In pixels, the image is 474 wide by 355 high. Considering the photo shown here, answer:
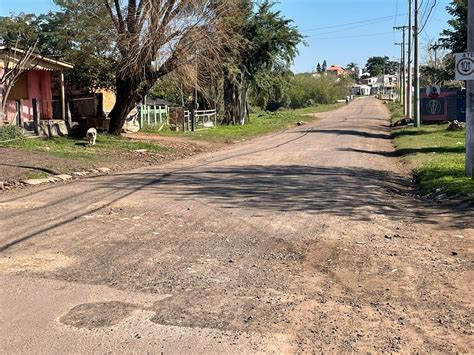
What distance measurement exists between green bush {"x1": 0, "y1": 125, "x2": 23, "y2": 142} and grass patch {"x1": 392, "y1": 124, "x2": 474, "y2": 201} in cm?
1360

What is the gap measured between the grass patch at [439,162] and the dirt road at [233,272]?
0.94 metres

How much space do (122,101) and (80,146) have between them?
4.28 meters

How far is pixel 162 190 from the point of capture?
40.8ft

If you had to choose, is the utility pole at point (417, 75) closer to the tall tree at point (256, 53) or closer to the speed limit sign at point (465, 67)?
the tall tree at point (256, 53)

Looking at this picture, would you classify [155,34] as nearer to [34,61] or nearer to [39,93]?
[34,61]

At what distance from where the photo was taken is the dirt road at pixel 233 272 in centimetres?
457

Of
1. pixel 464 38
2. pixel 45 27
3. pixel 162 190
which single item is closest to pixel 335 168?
pixel 162 190

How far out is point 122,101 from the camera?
25.7 m


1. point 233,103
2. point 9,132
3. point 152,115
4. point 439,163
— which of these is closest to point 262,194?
point 439,163

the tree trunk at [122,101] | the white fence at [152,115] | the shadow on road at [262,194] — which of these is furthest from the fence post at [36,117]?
the white fence at [152,115]

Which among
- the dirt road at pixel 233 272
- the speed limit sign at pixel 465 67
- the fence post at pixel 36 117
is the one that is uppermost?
the speed limit sign at pixel 465 67

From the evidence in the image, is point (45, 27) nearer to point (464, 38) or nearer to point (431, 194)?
point (464, 38)

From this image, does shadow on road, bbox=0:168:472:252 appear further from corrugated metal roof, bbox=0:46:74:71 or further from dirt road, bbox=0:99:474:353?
corrugated metal roof, bbox=0:46:74:71

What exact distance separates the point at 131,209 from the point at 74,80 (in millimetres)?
22348
